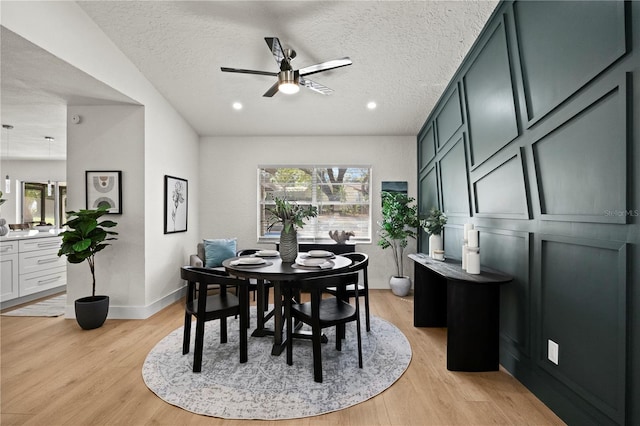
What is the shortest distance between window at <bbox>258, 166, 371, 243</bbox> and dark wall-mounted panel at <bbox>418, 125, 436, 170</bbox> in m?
1.03

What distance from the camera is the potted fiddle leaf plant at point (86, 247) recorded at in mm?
3174

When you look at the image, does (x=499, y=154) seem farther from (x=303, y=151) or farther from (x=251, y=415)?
(x=303, y=151)

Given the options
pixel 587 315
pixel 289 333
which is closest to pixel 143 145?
pixel 289 333

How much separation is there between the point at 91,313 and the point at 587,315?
430cm

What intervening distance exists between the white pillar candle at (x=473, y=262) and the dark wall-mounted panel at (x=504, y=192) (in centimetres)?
38

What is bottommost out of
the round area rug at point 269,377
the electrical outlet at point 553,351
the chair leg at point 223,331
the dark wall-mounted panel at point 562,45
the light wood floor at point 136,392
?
the light wood floor at point 136,392

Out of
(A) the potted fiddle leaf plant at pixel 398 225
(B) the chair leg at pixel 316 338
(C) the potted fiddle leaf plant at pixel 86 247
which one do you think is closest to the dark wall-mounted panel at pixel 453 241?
(A) the potted fiddle leaf plant at pixel 398 225

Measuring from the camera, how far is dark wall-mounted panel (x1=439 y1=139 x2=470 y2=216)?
10.7 ft

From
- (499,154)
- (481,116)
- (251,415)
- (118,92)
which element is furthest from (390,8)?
(251,415)

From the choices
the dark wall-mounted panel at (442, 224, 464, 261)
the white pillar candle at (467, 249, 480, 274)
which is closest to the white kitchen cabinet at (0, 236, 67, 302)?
the white pillar candle at (467, 249, 480, 274)

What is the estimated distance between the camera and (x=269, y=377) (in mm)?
2275

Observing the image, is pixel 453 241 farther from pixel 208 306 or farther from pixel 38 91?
pixel 38 91

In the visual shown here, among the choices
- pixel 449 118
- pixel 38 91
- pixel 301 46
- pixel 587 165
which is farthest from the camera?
pixel 449 118

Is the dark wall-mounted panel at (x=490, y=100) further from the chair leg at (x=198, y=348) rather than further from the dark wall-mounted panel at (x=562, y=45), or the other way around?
the chair leg at (x=198, y=348)
